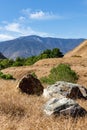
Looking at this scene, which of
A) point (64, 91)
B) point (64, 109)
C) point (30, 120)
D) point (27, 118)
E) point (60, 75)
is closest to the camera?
point (30, 120)

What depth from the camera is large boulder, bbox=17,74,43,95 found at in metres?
20.3

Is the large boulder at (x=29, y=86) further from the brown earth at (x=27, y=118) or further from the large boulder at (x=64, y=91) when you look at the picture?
the large boulder at (x=64, y=91)

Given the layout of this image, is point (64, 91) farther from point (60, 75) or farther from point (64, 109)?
point (60, 75)

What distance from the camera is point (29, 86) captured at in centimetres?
2078

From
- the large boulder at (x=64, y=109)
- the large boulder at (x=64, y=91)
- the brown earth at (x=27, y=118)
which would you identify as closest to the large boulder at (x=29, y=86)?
the brown earth at (x=27, y=118)

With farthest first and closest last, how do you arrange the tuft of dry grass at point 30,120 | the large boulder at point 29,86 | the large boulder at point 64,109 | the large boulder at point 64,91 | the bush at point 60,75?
1. the bush at point 60,75
2. the large boulder at point 29,86
3. the large boulder at point 64,91
4. the large boulder at point 64,109
5. the tuft of dry grass at point 30,120

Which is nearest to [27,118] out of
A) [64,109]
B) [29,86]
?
[64,109]

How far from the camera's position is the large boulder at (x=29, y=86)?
66.7 feet

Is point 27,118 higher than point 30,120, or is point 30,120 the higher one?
point 30,120

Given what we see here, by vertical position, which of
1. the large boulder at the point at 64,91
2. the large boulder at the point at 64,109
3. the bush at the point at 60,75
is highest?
the large boulder at the point at 64,109

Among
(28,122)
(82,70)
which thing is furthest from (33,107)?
(82,70)

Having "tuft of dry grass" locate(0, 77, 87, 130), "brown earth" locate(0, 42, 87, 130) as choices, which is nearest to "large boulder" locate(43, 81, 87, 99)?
"brown earth" locate(0, 42, 87, 130)

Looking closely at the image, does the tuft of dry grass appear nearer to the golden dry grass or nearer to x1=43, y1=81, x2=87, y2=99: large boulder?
the golden dry grass

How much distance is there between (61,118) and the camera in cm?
1212
